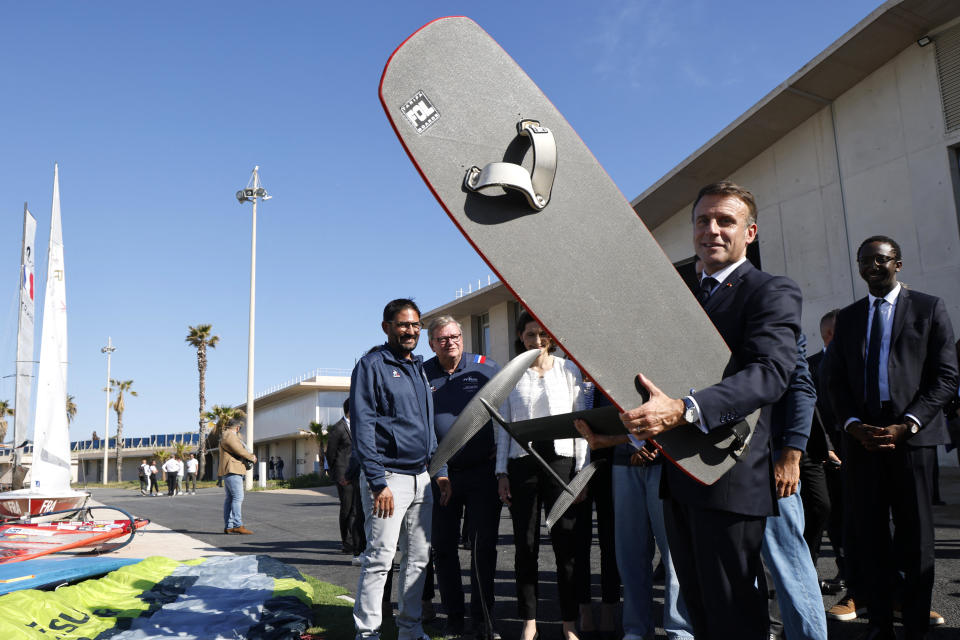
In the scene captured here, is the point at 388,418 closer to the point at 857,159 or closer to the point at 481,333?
the point at 857,159

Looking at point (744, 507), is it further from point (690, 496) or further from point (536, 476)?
point (536, 476)

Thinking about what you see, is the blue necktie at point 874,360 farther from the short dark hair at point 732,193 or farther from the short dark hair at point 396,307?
the short dark hair at point 396,307

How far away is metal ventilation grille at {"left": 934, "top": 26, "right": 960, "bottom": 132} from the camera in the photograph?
12.1 m

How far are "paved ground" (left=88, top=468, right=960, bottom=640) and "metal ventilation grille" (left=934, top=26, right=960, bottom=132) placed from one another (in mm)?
6775

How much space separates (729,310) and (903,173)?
13664mm

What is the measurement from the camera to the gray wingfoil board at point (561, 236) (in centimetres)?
188

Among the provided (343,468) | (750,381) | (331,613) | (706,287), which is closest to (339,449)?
(343,468)

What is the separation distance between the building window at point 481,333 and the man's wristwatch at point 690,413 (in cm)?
2564

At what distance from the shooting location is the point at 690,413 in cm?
179

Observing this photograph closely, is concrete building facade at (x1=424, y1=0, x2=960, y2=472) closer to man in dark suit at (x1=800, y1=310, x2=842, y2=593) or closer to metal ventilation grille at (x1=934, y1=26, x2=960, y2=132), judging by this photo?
metal ventilation grille at (x1=934, y1=26, x2=960, y2=132)

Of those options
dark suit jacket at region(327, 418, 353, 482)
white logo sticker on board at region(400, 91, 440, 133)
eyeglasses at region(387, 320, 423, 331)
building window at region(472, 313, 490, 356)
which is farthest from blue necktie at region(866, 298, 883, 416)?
building window at region(472, 313, 490, 356)

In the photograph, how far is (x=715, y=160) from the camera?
16234 mm

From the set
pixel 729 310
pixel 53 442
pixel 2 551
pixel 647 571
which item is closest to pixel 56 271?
pixel 53 442

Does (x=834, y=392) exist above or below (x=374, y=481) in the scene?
above
